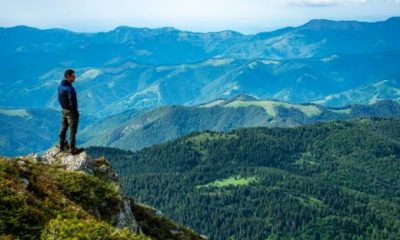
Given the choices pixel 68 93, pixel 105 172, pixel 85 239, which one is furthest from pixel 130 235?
pixel 105 172

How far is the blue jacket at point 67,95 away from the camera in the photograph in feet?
142

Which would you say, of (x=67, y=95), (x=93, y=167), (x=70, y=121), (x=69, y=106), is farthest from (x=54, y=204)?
(x=93, y=167)

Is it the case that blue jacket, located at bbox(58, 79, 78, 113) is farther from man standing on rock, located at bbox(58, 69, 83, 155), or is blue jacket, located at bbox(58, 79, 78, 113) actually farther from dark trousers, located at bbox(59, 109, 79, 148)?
dark trousers, located at bbox(59, 109, 79, 148)

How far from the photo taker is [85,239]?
24.7 metres

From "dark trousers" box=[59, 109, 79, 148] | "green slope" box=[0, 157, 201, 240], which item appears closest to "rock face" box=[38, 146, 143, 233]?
"green slope" box=[0, 157, 201, 240]

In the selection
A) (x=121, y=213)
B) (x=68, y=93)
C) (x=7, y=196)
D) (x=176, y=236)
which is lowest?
(x=176, y=236)

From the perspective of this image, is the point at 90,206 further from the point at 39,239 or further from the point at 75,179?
the point at 39,239

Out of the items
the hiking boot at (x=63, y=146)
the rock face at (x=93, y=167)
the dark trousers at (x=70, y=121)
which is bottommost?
the rock face at (x=93, y=167)

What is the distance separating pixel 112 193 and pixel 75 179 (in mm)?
3429

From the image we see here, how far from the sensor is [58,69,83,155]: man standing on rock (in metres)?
43.4

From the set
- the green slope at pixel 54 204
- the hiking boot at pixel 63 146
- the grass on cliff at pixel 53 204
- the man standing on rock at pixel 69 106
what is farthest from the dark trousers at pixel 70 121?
the grass on cliff at pixel 53 204

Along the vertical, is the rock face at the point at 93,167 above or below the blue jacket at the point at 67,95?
below

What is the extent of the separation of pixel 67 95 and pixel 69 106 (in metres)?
1.56

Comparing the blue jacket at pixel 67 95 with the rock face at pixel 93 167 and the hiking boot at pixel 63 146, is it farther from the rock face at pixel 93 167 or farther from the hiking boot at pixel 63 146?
the hiking boot at pixel 63 146
